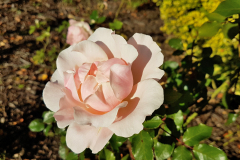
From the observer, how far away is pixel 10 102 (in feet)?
7.54

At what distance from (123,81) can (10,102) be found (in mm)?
2106

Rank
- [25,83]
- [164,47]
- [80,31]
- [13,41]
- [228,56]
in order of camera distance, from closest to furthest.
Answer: [80,31] < [228,56] < [25,83] < [13,41] < [164,47]

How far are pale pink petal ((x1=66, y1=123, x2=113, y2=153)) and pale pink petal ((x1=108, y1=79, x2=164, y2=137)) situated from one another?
0.08 meters

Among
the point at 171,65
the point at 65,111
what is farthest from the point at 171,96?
the point at 171,65

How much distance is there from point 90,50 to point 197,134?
73cm

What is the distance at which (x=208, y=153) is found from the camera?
0.92m

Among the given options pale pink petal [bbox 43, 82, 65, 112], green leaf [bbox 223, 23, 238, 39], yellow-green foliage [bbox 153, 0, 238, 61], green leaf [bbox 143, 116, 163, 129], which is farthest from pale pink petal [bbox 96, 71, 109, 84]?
yellow-green foliage [bbox 153, 0, 238, 61]

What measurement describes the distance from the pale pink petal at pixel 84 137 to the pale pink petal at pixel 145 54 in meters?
0.31

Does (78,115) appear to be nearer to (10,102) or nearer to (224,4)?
(224,4)

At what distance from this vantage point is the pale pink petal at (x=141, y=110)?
0.71 meters

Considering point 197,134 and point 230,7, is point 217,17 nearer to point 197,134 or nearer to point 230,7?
point 230,7

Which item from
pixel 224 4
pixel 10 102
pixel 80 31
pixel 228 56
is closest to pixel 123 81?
pixel 224 4

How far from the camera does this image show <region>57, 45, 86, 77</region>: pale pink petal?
894 mm

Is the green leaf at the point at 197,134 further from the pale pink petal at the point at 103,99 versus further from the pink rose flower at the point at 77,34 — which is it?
the pink rose flower at the point at 77,34
